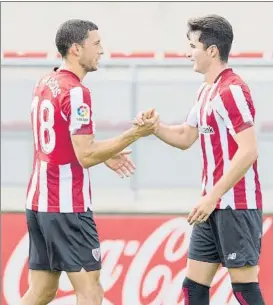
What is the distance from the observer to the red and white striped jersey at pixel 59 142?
5.23 meters

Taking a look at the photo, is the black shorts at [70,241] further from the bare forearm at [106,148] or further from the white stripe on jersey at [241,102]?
the white stripe on jersey at [241,102]

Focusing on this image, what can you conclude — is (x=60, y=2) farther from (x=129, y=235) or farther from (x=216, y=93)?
(x=216, y=93)

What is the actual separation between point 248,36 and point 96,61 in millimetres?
6485

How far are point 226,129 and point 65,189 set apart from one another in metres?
0.80

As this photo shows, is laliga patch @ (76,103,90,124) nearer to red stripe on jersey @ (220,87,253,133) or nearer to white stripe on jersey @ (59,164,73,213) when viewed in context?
white stripe on jersey @ (59,164,73,213)

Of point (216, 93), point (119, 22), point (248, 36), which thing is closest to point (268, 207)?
point (216, 93)

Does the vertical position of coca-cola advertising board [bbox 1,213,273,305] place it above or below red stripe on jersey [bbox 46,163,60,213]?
below

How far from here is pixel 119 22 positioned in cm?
1335

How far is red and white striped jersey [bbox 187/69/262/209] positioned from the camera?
5262 millimetres

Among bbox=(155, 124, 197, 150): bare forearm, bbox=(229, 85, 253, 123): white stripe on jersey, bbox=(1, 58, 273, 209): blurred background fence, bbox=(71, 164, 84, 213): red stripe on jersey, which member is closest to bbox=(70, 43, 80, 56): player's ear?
bbox=(71, 164, 84, 213): red stripe on jersey

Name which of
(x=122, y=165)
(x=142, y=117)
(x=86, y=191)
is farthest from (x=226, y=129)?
(x=86, y=191)

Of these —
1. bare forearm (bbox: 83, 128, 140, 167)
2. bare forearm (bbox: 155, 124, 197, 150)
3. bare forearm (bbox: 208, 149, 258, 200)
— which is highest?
bare forearm (bbox: 155, 124, 197, 150)

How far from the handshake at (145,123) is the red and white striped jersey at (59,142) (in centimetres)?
21

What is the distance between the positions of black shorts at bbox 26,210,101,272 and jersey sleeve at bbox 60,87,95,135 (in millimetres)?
417
